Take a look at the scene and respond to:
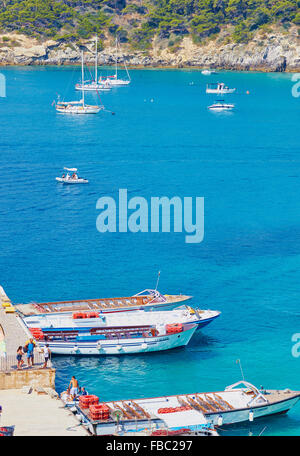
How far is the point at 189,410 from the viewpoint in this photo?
4428 cm

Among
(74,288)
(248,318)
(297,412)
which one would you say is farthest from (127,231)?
(297,412)

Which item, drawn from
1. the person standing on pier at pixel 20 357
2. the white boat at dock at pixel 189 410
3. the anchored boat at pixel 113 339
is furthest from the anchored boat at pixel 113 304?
the white boat at dock at pixel 189 410

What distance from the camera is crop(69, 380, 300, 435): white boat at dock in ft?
140

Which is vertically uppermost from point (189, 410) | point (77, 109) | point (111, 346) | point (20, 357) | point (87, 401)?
point (77, 109)

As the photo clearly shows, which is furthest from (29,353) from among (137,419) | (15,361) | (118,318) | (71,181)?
(71,181)

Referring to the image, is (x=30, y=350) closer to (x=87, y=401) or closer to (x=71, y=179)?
(x=87, y=401)

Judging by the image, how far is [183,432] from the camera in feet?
137

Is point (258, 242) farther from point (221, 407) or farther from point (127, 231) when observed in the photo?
point (221, 407)

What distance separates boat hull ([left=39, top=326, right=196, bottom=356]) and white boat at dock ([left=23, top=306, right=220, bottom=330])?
5.32 ft

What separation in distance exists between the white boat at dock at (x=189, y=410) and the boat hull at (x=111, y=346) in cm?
892

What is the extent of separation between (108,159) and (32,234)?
40.9 metres

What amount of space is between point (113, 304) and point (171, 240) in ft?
68.8

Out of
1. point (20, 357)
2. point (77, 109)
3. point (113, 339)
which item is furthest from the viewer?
point (77, 109)
